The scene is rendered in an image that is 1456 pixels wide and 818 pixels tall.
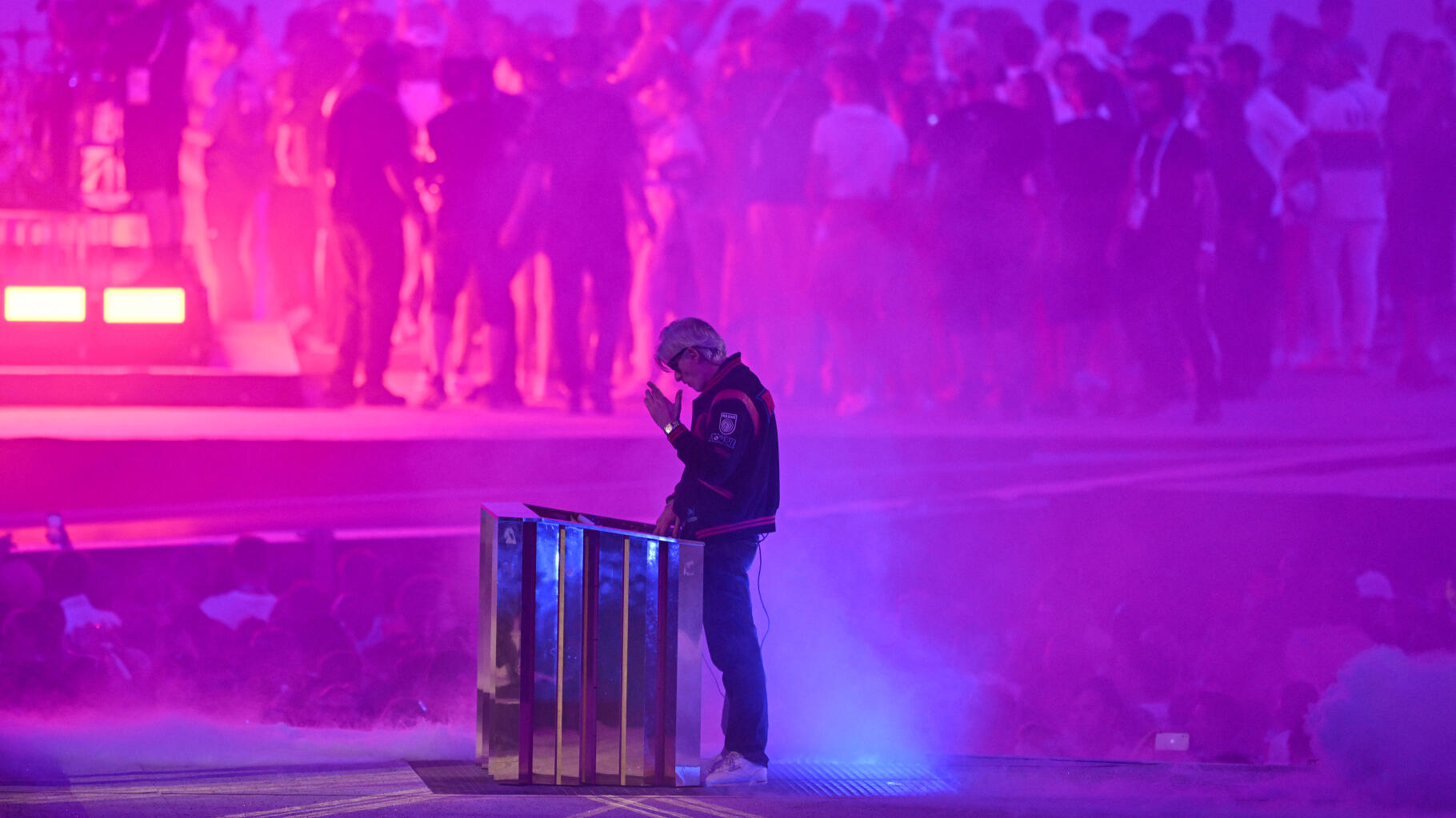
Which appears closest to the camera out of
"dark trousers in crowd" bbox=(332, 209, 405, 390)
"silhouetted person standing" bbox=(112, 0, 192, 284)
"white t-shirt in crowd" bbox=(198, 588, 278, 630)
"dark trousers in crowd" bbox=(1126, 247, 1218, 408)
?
"white t-shirt in crowd" bbox=(198, 588, 278, 630)

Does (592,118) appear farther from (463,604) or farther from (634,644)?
(634,644)

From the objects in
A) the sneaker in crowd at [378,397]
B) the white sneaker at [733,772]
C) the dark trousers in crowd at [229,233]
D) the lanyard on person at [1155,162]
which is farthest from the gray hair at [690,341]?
the lanyard on person at [1155,162]

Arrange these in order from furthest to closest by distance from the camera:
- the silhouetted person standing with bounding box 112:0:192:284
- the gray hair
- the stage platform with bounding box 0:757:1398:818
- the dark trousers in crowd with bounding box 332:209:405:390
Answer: the dark trousers in crowd with bounding box 332:209:405:390, the silhouetted person standing with bounding box 112:0:192:284, the gray hair, the stage platform with bounding box 0:757:1398:818

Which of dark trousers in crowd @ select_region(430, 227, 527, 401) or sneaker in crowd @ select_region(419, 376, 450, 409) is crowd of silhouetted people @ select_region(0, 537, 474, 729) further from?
dark trousers in crowd @ select_region(430, 227, 527, 401)

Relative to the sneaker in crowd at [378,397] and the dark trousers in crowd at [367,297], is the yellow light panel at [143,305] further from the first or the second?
the sneaker in crowd at [378,397]

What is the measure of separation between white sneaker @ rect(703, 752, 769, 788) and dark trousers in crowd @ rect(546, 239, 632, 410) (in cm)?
205

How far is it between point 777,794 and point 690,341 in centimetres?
131

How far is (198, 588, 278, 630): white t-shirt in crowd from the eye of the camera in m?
5.43

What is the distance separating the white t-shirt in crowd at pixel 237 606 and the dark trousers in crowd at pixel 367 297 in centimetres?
88

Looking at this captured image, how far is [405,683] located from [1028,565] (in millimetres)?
2490

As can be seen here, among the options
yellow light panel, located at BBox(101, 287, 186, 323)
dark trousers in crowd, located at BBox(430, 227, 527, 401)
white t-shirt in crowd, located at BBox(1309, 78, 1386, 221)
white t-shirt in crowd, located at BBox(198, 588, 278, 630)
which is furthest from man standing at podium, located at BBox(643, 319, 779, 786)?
white t-shirt in crowd, located at BBox(1309, 78, 1386, 221)

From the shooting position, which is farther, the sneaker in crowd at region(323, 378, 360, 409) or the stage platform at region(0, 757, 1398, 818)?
the sneaker in crowd at region(323, 378, 360, 409)

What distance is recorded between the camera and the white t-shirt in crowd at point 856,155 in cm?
575

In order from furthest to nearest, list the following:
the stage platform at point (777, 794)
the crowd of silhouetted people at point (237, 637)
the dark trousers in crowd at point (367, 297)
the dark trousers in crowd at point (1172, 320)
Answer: the dark trousers in crowd at point (1172, 320)
the dark trousers in crowd at point (367, 297)
the crowd of silhouetted people at point (237, 637)
the stage platform at point (777, 794)
